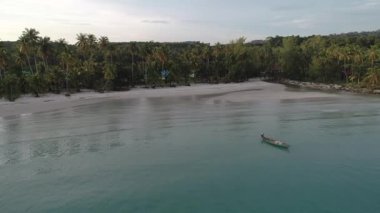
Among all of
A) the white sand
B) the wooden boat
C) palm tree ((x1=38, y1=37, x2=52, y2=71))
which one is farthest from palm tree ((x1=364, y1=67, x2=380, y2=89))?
palm tree ((x1=38, y1=37, x2=52, y2=71))

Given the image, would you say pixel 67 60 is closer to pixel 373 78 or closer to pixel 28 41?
pixel 28 41

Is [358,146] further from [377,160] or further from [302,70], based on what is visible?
[302,70]

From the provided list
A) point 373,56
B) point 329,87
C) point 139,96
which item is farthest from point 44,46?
point 373,56

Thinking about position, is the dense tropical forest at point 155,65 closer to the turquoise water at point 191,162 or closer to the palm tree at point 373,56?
the palm tree at point 373,56

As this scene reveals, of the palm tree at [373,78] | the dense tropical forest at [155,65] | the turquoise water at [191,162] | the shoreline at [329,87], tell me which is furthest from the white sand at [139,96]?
the palm tree at [373,78]

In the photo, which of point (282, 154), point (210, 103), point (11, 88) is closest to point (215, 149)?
point (282, 154)

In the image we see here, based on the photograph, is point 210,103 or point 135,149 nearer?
point 135,149
